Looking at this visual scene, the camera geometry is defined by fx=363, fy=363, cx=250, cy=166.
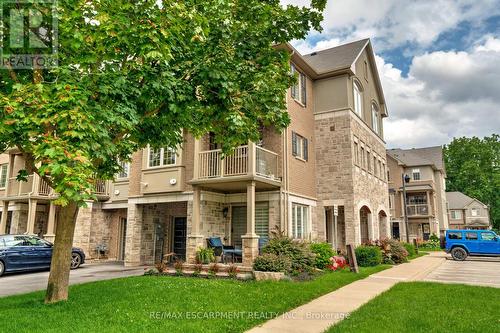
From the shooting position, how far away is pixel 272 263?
1202 cm

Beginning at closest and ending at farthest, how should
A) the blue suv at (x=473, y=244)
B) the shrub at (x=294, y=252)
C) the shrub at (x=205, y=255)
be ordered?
the shrub at (x=294, y=252) → the shrub at (x=205, y=255) → the blue suv at (x=473, y=244)

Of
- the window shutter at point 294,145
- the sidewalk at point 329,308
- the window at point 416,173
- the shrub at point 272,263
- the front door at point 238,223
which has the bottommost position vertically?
the sidewalk at point 329,308

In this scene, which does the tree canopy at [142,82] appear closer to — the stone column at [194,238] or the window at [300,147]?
the stone column at [194,238]

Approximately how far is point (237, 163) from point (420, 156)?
39.1 m

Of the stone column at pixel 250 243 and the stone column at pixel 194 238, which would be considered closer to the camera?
the stone column at pixel 250 243

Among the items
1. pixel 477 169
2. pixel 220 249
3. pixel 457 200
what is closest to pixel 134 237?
pixel 220 249

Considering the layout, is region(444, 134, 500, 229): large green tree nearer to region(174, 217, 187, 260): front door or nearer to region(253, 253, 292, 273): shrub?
region(174, 217, 187, 260): front door

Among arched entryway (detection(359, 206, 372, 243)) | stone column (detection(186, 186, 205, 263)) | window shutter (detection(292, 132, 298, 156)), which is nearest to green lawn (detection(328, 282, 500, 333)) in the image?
stone column (detection(186, 186, 205, 263))

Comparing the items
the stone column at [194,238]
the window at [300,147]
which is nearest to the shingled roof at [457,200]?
the window at [300,147]

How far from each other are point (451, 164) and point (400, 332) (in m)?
75.8

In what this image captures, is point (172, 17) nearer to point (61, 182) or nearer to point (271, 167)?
point (61, 182)

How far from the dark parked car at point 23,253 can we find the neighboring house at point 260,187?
11.6 ft

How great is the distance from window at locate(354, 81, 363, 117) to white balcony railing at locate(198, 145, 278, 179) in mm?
7834

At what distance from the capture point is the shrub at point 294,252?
12.5m
